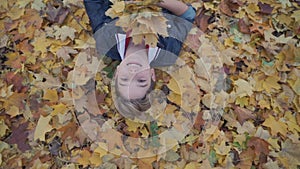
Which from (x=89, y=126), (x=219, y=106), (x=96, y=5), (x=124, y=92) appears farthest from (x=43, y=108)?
(x=219, y=106)

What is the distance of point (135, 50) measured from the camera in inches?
60.2

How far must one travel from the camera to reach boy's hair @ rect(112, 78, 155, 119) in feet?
4.99

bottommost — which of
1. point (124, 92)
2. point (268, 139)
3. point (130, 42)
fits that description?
point (268, 139)

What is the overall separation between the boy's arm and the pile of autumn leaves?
0.19 ft

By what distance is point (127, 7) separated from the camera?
5.17 feet

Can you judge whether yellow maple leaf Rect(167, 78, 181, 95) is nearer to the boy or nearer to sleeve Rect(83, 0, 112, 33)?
the boy

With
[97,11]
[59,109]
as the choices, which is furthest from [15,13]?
[59,109]

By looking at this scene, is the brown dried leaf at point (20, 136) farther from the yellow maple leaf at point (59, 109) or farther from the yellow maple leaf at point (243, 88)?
the yellow maple leaf at point (243, 88)

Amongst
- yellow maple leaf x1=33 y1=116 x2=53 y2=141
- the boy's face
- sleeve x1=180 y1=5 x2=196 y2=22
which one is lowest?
yellow maple leaf x1=33 y1=116 x2=53 y2=141

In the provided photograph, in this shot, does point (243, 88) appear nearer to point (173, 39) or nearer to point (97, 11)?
point (173, 39)

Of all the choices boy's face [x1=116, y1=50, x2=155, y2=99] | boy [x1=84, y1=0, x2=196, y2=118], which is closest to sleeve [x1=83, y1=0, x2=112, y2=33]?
boy [x1=84, y1=0, x2=196, y2=118]

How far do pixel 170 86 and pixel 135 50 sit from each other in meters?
0.19

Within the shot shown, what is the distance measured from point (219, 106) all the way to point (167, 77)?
221mm

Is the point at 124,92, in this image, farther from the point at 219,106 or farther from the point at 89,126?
the point at 219,106
